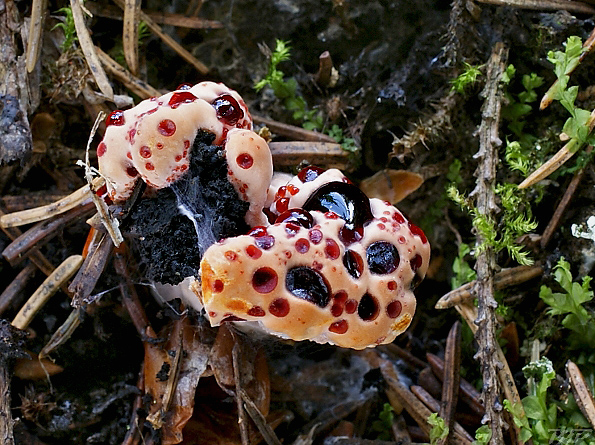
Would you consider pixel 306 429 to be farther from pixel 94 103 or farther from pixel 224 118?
pixel 94 103

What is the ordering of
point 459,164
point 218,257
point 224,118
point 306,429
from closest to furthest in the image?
point 218,257 < point 224,118 < point 306,429 < point 459,164

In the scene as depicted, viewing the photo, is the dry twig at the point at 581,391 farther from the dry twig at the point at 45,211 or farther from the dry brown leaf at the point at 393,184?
the dry twig at the point at 45,211

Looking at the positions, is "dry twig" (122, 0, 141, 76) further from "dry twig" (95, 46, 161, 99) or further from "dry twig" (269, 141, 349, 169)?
"dry twig" (269, 141, 349, 169)

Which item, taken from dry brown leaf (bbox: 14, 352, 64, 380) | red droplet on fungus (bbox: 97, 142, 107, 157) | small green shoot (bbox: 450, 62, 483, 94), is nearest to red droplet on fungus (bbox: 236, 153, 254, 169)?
red droplet on fungus (bbox: 97, 142, 107, 157)

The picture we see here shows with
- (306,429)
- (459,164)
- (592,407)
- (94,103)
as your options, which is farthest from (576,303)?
(94,103)

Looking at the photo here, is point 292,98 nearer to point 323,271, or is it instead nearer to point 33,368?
point 323,271

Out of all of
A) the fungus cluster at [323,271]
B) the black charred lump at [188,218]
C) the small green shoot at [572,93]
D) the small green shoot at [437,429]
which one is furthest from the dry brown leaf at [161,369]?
the small green shoot at [572,93]
